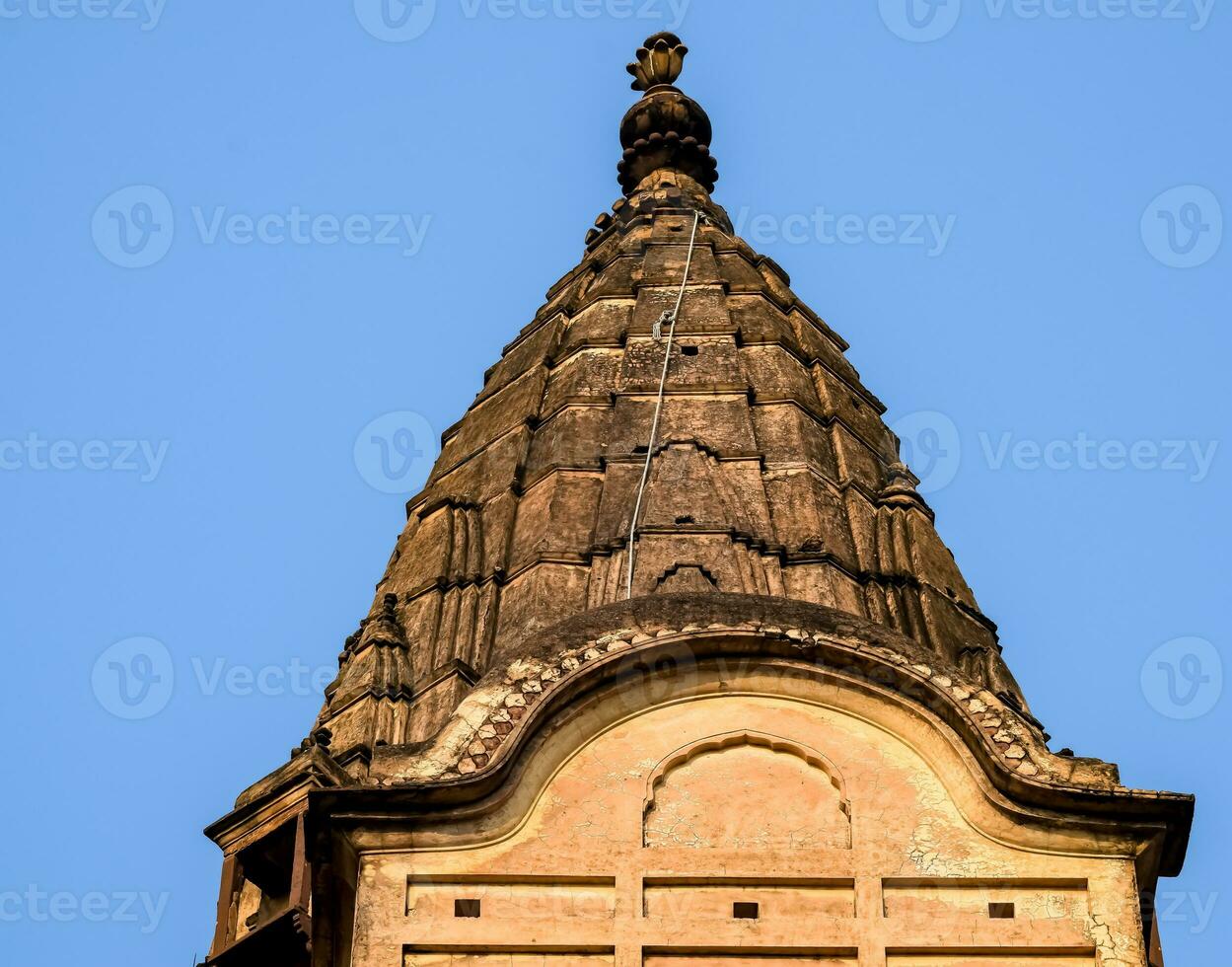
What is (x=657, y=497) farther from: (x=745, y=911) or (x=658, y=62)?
(x=658, y=62)

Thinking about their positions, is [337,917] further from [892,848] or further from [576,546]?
[576,546]

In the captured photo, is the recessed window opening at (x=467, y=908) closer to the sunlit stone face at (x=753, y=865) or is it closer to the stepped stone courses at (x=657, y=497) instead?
the sunlit stone face at (x=753, y=865)

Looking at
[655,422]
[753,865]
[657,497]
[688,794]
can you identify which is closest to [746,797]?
[688,794]

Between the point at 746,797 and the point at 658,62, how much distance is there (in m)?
16.4

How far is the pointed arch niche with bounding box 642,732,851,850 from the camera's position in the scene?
64.4 feet

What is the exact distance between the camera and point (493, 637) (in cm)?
2384

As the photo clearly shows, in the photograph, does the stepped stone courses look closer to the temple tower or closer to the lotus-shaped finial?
the temple tower

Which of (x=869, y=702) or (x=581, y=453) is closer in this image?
(x=869, y=702)

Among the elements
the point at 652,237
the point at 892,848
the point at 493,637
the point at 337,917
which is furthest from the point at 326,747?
the point at 652,237

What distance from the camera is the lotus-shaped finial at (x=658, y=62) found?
114 feet

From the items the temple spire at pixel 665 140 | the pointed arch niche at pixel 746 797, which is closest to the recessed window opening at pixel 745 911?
the pointed arch niche at pixel 746 797

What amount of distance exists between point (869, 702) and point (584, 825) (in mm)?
2138

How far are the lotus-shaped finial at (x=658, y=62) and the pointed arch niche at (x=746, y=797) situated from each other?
15861mm

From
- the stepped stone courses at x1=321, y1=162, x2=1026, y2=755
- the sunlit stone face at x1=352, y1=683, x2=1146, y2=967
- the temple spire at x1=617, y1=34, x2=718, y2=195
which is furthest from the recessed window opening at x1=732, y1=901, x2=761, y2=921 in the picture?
the temple spire at x1=617, y1=34, x2=718, y2=195
